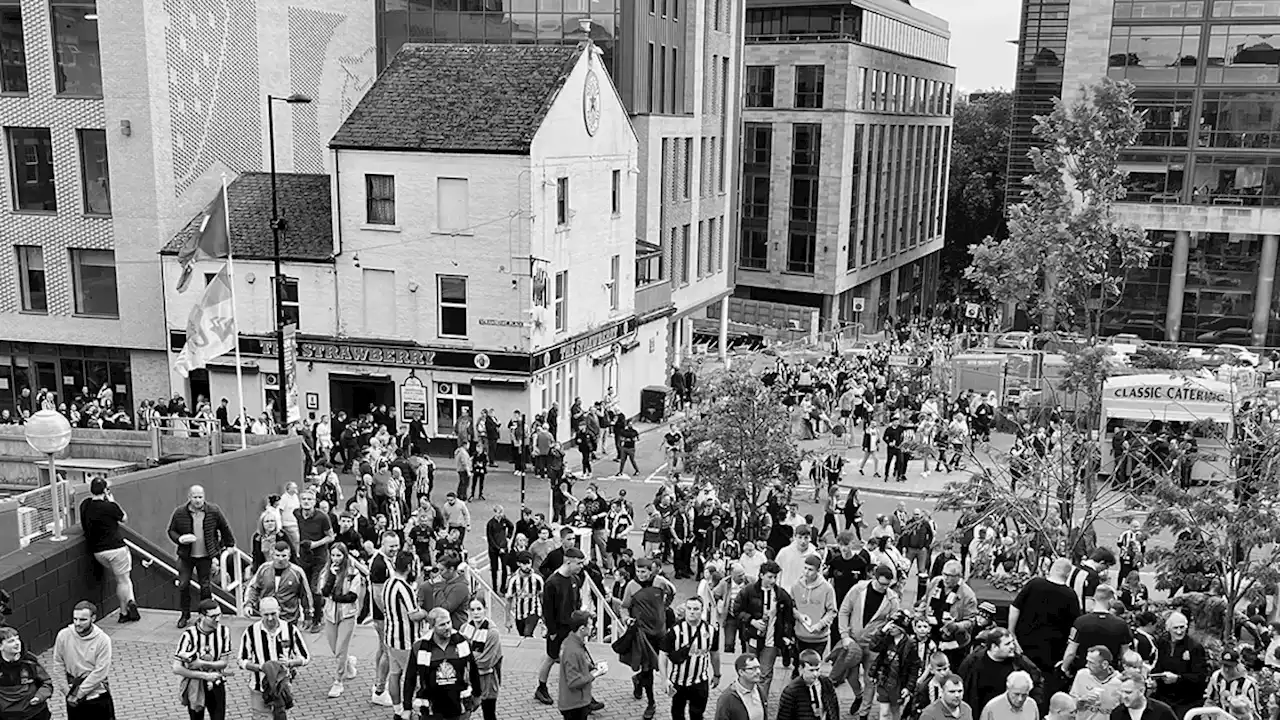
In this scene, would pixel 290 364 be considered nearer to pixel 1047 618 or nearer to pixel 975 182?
pixel 1047 618

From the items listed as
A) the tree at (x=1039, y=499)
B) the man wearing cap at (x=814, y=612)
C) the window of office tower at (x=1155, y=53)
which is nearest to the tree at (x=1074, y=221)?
the tree at (x=1039, y=499)

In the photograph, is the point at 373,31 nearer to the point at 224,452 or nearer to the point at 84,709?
the point at 224,452

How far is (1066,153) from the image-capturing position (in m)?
14.7

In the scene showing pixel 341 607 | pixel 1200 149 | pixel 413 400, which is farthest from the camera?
pixel 1200 149

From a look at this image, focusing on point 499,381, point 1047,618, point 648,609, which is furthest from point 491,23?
point 1047,618

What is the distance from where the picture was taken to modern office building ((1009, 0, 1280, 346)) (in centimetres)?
4994

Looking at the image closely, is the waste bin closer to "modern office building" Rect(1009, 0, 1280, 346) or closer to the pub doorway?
the pub doorway

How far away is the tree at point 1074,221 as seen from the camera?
1422 centimetres

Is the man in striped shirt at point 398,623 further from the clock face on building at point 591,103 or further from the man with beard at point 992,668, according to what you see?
the clock face on building at point 591,103

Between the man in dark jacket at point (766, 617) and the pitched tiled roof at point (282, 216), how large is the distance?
2035 cm

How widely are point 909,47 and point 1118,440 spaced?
56259mm

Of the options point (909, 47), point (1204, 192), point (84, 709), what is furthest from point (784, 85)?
point (84, 709)

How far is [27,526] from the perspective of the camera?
14.6m

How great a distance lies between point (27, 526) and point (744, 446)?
1281 centimetres
